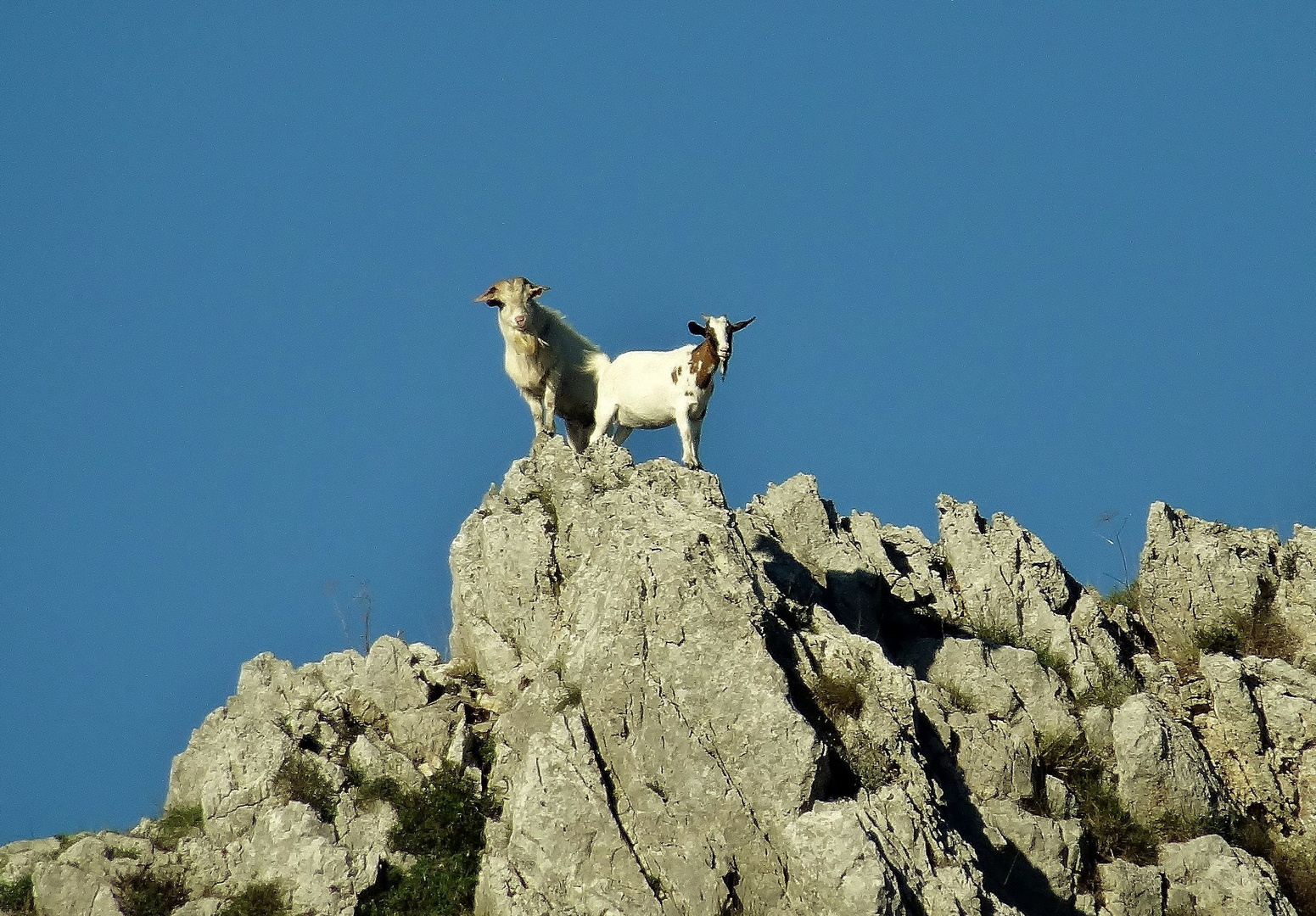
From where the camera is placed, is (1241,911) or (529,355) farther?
(529,355)

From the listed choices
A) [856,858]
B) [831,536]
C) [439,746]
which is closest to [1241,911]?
[856,858]

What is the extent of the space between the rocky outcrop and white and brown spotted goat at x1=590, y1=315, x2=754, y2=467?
2.83 m

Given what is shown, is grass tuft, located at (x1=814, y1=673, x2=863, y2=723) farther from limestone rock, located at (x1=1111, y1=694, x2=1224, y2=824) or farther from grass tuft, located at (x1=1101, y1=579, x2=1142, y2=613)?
grass tuft, located at (x1=1101, y1=579, x2=1142, y2=613)

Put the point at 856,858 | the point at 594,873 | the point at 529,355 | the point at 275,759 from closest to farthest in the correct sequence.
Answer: the point at 856,858, the point at 594,873, the point at 275,759, the point at 529,355

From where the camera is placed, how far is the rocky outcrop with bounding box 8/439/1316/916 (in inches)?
564

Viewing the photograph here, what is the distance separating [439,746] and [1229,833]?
→ 9807 mm

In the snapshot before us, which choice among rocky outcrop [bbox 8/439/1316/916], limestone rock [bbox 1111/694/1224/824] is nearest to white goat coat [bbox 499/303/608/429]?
rocky outcrop [bbox 8/439/1316/916]

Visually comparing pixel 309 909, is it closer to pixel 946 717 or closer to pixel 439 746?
pixel 439 746

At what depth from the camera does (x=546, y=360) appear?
990 inches

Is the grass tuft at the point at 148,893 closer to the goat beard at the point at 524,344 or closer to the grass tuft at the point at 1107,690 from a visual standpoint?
the goat beard at the point at 524,344

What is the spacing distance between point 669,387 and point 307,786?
10020mm

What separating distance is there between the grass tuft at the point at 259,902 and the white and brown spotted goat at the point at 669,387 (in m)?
10.1

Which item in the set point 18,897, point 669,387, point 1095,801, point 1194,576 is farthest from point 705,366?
point 18,897

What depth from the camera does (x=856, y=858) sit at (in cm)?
1345
